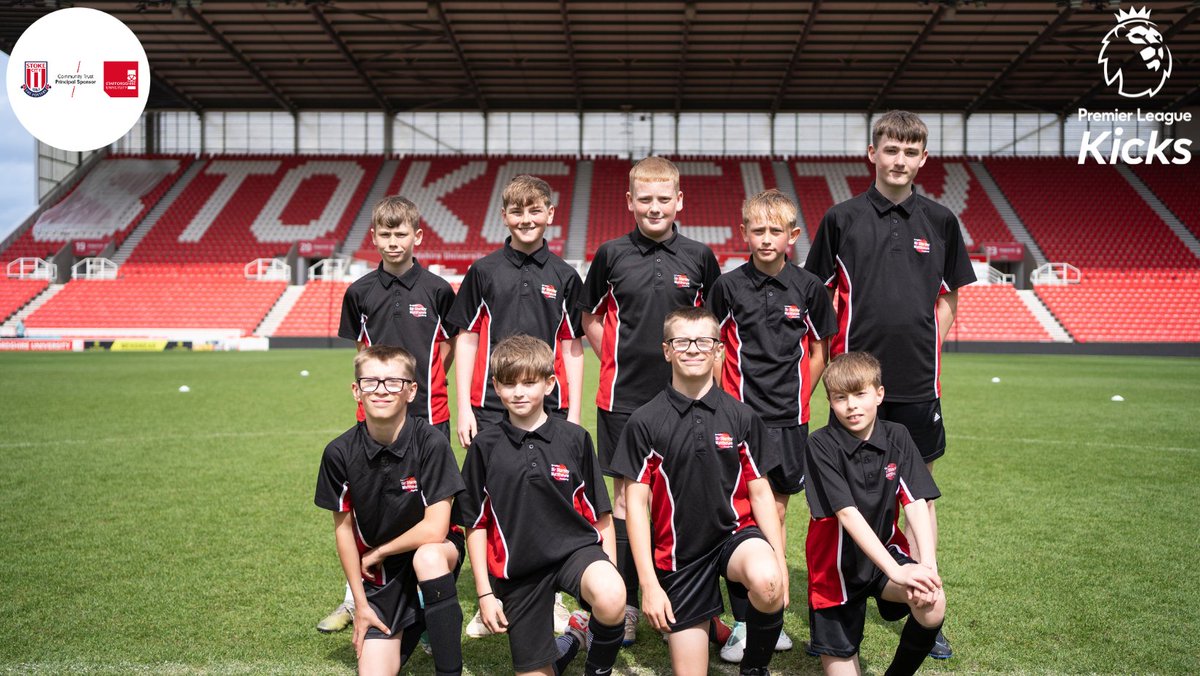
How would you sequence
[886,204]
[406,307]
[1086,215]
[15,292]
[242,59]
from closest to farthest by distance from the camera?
[886,204] → [406,307] → [15,292] → [242,59] → [1086,215]

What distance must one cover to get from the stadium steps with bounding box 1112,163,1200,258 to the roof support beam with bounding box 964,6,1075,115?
7.25 metres

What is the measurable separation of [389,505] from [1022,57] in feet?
106

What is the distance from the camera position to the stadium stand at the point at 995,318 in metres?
26.7

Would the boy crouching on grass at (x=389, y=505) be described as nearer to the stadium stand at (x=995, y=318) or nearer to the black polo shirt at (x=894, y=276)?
the black polo shirt at (x=894, y=276)

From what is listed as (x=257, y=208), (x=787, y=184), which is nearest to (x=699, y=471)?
(x=787, y=184)

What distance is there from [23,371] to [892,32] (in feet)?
84.9

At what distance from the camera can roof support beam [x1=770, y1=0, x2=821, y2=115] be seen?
25.5 metres

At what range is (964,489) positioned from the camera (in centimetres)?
649

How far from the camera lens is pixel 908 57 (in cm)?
2939

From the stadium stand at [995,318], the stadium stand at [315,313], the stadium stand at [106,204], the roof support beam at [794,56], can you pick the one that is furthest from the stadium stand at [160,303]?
the stadium stand at [995,318]

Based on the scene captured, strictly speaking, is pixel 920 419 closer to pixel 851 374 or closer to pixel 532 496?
pixel 851 374

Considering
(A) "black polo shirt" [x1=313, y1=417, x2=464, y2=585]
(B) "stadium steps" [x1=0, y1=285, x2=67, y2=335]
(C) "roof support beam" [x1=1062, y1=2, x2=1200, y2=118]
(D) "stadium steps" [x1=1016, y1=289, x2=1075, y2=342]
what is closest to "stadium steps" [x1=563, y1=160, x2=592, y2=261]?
(D) "stadium steps" [x1=1016, y1=289, x2=1075, y2=342]

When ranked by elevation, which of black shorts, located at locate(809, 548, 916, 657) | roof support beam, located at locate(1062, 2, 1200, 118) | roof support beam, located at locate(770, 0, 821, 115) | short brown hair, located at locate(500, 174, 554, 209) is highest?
roof support beam, located at locate(770, 0, 821, 115)

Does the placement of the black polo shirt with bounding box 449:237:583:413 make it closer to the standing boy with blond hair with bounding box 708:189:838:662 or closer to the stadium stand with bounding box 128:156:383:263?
the standing boy with blond hair with bounding box 708:189:838:662
